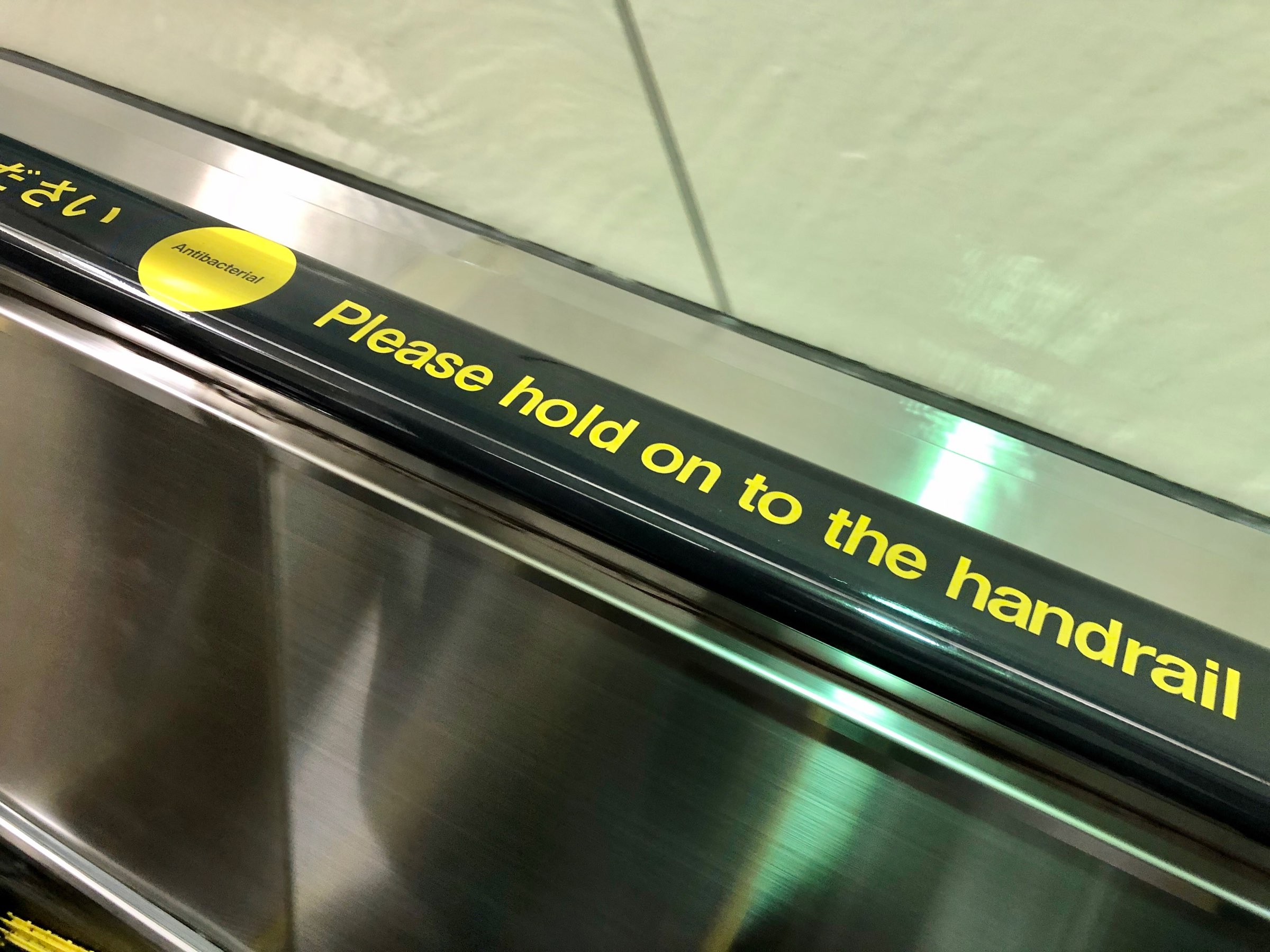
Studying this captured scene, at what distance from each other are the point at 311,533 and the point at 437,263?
0.80 ft

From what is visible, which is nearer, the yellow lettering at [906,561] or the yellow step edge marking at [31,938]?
the yellow lettering at [906,561]

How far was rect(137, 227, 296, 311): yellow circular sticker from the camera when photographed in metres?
0.52

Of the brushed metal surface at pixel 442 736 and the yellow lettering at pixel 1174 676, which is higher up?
the yellow lettering at pixel 1174 676

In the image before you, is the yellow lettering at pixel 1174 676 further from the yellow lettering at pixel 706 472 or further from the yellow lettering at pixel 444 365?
the yellow lettering at pixel 444 365

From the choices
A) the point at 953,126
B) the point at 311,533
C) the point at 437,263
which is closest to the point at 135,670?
the point at 311,533

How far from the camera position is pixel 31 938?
3.35 ft

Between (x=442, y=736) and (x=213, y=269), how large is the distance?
0.41 m

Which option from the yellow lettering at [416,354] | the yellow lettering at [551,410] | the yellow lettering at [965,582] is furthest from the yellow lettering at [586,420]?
the yellow lettering at [965,582]

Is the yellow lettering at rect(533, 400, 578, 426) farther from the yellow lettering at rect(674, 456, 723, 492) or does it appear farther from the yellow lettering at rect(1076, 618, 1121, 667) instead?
the yellow lettering at rect(1076, 618, 1121, 667)

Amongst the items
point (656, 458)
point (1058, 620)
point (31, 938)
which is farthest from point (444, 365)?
point (31, 938)

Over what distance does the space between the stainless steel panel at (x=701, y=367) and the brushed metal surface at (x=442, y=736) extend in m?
0.14

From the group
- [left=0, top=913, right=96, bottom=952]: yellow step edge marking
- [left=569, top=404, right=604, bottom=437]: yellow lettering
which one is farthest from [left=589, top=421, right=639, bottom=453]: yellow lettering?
[left=0, top=913, right=96, bottom=952]: yellow step edge marking

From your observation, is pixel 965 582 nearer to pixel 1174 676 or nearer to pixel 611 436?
pixel 1174 676

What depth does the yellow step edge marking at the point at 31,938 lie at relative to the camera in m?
1.00
